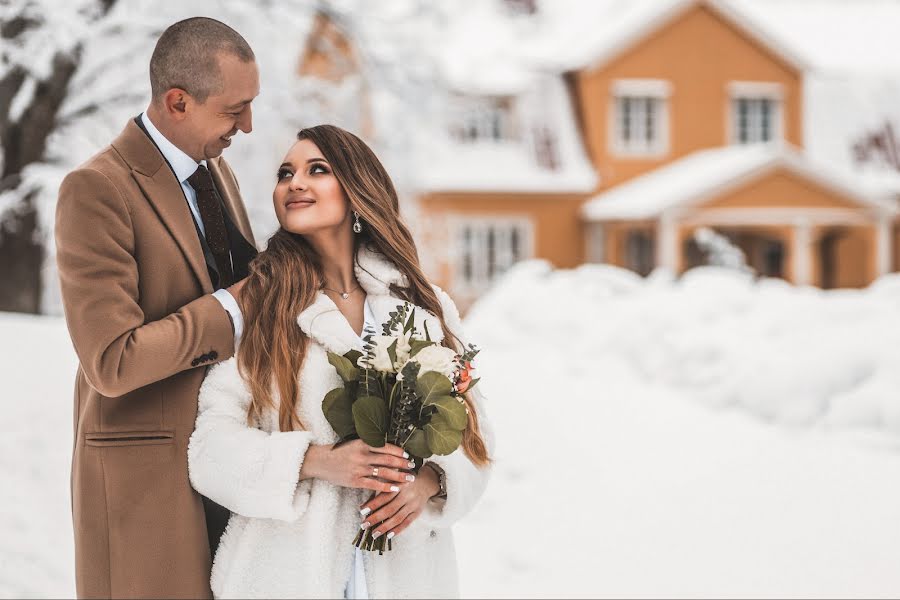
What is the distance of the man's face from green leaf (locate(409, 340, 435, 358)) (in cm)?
72

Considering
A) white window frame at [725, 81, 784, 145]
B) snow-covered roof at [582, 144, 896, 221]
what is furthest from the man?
white window frame at [725, 81, 784, 145]

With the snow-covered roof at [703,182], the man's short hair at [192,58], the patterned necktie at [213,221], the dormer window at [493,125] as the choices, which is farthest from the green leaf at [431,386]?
the dormer window at [493,125]

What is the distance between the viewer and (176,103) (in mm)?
2594

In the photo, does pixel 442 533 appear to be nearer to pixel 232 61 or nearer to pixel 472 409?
pixel 472 409

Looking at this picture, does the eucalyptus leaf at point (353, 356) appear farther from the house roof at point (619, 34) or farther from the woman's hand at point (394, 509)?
the house roof at point (619, 34)

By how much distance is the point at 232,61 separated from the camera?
260 centimetres

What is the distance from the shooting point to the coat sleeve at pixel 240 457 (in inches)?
96.8

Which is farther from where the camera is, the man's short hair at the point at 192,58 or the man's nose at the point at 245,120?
the man's nose at the point at 245,120

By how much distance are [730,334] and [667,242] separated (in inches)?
404

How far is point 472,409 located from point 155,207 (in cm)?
102

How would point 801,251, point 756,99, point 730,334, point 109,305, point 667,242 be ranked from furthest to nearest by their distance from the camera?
point 756,99, point 801,251, point 667,242, point 730,334, point 109,305

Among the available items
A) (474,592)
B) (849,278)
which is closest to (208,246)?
(474,592)

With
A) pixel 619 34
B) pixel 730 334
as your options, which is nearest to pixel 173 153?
pixel 730 334

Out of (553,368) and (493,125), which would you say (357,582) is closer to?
(553,368)
